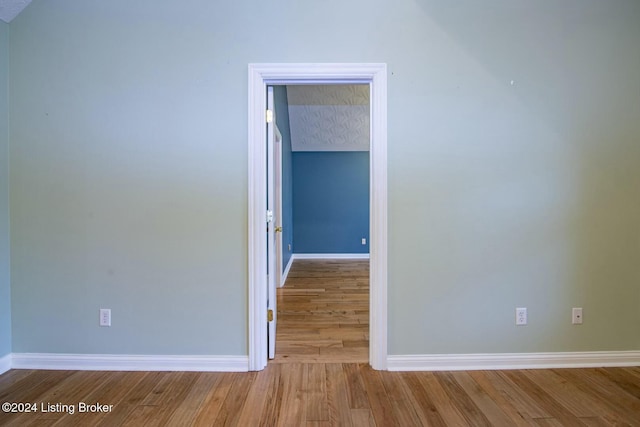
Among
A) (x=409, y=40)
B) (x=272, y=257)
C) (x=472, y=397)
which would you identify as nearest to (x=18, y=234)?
(x=272, y=257)

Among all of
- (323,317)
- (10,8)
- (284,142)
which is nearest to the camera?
(10,8)

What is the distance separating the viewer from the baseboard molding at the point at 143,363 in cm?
200

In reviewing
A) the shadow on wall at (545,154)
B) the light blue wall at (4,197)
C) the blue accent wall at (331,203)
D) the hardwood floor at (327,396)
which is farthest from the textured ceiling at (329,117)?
the hardwood floor at (327,396)

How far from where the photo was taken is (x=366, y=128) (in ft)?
17.4

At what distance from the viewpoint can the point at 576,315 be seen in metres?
2.03

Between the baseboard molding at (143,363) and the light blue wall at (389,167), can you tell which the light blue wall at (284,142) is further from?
the baseboard molding at (143,363)

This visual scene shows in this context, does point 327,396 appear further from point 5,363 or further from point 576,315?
point 5,363

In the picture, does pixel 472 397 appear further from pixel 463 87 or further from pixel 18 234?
pixel 18 234

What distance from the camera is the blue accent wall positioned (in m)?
5.95

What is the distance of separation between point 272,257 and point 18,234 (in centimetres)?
165

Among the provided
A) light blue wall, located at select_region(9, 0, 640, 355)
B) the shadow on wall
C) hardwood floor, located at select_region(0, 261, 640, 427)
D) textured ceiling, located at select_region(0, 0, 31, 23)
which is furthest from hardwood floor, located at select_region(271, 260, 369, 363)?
textured ceiling, located at select_region(0, 0, 31, 23)

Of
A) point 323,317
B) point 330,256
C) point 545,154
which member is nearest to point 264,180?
point 323,317

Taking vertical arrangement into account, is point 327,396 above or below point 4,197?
below

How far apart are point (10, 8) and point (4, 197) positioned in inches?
46.3
